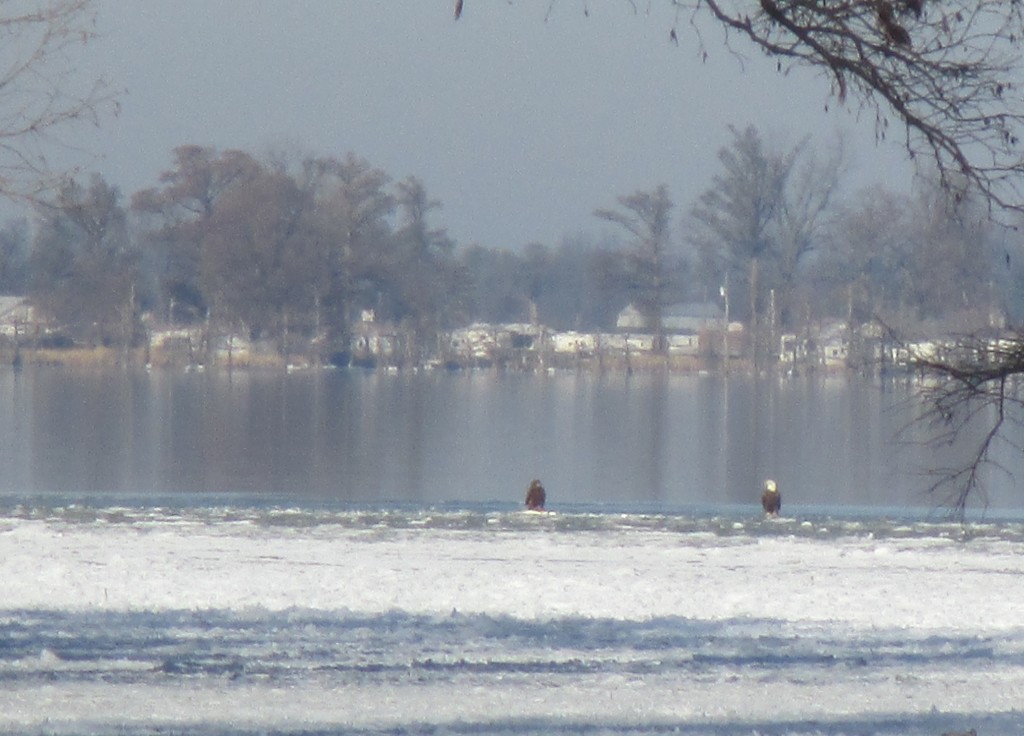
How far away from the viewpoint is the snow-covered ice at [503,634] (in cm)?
698

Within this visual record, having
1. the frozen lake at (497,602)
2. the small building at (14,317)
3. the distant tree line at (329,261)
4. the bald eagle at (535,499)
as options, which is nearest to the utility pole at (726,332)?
the distant tree line at (329,261)

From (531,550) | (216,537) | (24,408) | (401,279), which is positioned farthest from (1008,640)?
(401,279)

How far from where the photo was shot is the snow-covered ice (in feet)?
22.9

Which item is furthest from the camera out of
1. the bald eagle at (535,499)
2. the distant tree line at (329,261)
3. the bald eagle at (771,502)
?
the distant tree line at (329,261)

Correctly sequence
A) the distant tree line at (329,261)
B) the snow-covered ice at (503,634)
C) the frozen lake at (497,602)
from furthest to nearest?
the distant tree line at (329,261) < the frozen lake at (497,602) < the snow-covered ice at (503,634)

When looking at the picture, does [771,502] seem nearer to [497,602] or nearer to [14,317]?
[497,602]

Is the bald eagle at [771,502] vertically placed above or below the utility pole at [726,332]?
below

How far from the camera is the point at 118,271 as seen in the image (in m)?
78.3

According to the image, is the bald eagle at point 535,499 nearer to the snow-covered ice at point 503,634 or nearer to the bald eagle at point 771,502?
the bald eagle at point 771,502

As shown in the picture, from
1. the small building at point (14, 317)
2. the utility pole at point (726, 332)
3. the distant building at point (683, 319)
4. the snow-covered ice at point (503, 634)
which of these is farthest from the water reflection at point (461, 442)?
the small building at point (14, 317)

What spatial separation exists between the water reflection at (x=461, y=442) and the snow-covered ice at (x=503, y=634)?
2769 mm

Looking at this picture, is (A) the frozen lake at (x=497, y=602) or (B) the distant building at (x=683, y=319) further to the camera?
(B) the distant building at (x=683, y=319)

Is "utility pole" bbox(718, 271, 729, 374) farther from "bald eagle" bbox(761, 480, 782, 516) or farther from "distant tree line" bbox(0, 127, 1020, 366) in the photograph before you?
"bald eagle" bbox(761, 480, 782, 516)

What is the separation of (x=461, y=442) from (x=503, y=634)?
32174 millimetres
